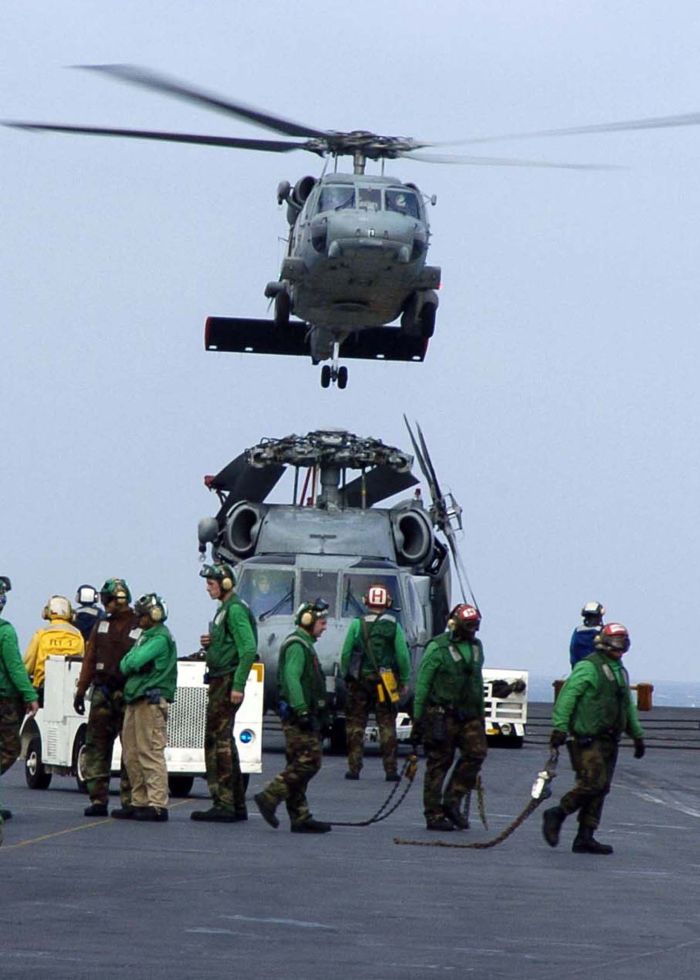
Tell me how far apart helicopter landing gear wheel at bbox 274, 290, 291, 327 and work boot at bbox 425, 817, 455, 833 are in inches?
741

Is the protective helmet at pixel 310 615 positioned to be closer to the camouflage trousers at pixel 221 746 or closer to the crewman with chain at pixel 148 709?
the camouflage trousers at pixel 221 746

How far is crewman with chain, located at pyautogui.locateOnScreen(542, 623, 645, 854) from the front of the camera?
48.2 feet

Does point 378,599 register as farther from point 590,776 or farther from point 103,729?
point 590,776

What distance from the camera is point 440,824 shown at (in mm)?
16422

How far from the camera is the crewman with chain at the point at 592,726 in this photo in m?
14.7

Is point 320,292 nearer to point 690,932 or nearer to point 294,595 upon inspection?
point 294,595

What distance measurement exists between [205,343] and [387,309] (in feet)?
10.1

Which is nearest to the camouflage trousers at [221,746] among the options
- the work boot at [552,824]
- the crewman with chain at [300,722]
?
the crewman with chain at [300,722]

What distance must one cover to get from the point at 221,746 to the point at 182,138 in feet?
52.6

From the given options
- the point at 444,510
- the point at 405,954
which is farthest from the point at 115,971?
the point at 444,510

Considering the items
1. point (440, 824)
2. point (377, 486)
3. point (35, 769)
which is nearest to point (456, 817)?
point (440, 824)

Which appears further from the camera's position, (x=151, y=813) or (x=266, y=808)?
(x=151, y=813)

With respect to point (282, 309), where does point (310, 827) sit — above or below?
below

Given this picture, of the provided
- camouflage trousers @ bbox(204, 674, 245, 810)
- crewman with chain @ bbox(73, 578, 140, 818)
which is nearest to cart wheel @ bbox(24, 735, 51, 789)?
crewman with chain @ bbox(73, 578, 140, 818)
